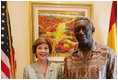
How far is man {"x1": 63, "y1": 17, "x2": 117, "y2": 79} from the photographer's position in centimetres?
127

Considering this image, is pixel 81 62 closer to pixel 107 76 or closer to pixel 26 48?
pixel 107 76

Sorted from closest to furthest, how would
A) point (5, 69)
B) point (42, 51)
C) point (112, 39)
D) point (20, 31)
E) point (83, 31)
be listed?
1. point (83, 31)
2. point (42, 51)
3. point (5, 69)
4. point (112, 39)
5. point (20, 31)

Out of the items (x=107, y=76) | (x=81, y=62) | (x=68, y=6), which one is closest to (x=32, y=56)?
(x=68, y=6)

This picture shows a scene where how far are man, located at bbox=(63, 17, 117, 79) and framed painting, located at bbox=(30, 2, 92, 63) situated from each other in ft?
3.09

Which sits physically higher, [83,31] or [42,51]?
[83,31]

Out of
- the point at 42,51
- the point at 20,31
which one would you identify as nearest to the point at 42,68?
the point at 42,51

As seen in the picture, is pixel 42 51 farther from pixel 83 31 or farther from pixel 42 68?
pixel 83 31

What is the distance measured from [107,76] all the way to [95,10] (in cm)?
133

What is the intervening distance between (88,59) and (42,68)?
54 centimetres

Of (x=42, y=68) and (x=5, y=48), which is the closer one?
(x=42, y=68)

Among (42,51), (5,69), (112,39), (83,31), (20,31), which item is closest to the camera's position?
(83,31)

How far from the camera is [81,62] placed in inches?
53.6

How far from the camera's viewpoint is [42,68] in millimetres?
1627

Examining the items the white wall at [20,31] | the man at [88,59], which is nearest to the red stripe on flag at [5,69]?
the white wall at [20,31]
